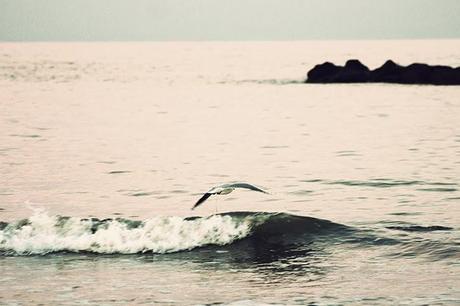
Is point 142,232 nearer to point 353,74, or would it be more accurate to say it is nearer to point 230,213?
point 230,213

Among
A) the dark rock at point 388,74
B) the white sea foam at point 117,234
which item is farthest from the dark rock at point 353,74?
the white sea foam at point 117,234

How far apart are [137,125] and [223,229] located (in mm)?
30533

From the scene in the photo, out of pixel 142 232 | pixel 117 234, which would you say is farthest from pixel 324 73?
pixel 117 234

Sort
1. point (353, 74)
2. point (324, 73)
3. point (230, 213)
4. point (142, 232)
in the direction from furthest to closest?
1. point (324, 73)
2. point (353, 74)
3. point (230, 213)
4. point (142, 232)

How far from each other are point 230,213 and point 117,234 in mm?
3509

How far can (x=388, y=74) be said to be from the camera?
3462 inches

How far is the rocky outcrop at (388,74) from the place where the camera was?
82075 mm

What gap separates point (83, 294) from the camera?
14.4 metres

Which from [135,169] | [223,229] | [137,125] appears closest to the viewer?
[223,229]

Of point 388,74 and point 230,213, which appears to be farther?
point 388,74

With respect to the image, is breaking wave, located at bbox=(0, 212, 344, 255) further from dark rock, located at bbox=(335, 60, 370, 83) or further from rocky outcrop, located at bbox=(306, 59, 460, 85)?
dark rock, located at bbox=(335, 60, 370, 83)

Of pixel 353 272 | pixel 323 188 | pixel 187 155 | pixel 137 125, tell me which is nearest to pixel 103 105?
pixel 137 125

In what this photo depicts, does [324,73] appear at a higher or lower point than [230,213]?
higher

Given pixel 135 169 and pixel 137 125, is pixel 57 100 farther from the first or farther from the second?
pixel 135 169
